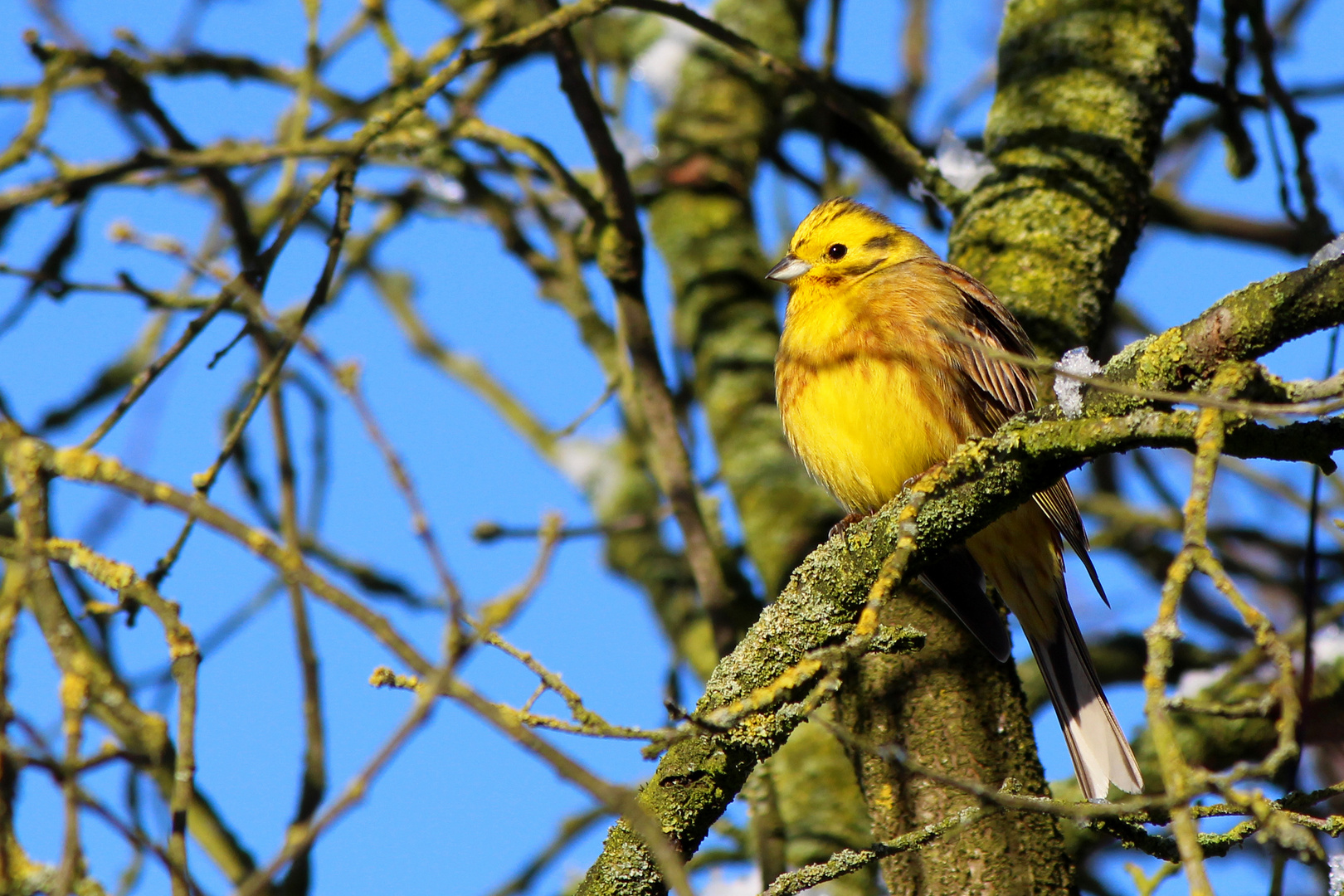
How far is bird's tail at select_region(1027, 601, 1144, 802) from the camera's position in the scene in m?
3.70

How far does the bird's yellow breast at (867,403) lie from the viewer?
12.7 ft

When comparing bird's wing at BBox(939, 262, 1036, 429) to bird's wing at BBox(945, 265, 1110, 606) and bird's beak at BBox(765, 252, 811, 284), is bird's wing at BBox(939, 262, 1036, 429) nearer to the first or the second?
bird's wing at BBox(945, 265, 1110, 606)

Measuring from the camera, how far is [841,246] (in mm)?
4539

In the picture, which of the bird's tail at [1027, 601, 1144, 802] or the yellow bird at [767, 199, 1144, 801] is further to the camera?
the yellow bird at [767, 199, 1144, 801]

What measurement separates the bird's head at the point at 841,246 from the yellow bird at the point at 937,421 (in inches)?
10.0

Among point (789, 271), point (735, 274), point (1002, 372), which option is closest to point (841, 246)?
point (789, 271)

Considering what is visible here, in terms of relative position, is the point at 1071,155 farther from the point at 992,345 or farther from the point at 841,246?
the point at 841,246

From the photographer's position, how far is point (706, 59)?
639 centimetres

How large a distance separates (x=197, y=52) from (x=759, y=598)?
298 cm

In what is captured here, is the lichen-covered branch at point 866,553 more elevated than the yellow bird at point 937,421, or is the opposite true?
the yellow bird at point 937,421

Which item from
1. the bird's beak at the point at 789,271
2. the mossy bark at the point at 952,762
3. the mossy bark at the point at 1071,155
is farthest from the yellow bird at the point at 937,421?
the mossy bark at the point at 952,762

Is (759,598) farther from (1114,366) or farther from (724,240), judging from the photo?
(1114,366)

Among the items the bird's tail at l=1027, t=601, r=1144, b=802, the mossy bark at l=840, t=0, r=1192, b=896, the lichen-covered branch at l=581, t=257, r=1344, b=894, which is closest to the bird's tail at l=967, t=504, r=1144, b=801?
the bird's tail at l=1027, t=601, r=1144, b=802

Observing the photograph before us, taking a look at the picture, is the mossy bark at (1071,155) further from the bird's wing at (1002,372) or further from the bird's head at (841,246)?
the bird's head at (841,246)
